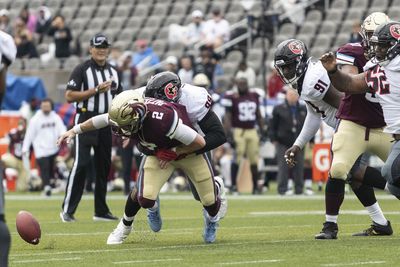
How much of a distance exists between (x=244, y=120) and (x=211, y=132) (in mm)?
8396

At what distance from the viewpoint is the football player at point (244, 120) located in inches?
659

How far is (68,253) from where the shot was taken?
7.88 metres

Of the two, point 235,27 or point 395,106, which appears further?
point 235,27

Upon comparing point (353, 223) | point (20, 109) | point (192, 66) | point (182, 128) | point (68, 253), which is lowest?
point (20, 109)

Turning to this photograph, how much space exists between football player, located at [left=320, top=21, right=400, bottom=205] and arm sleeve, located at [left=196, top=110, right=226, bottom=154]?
39.5 inches

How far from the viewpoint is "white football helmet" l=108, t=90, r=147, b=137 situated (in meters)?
7.93

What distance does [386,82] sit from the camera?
8.08m

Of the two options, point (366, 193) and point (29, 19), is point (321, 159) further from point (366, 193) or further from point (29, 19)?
point (29, 19)

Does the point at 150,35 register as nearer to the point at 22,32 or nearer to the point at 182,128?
the point at 22,32

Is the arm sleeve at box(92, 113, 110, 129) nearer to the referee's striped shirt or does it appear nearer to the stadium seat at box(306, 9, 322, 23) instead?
the referee's striped shirt

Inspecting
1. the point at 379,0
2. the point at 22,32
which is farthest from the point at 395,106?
the point at 22,32

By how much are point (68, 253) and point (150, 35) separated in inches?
657

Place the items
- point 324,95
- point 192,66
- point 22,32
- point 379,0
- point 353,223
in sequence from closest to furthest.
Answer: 1. point 324,95
2. point 353,223
3. point 192,66
4. point 379,0
5. point 22,32

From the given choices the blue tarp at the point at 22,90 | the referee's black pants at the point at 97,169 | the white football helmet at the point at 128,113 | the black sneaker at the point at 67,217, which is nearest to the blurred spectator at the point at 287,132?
the referee's black pants at the point at 97,169
